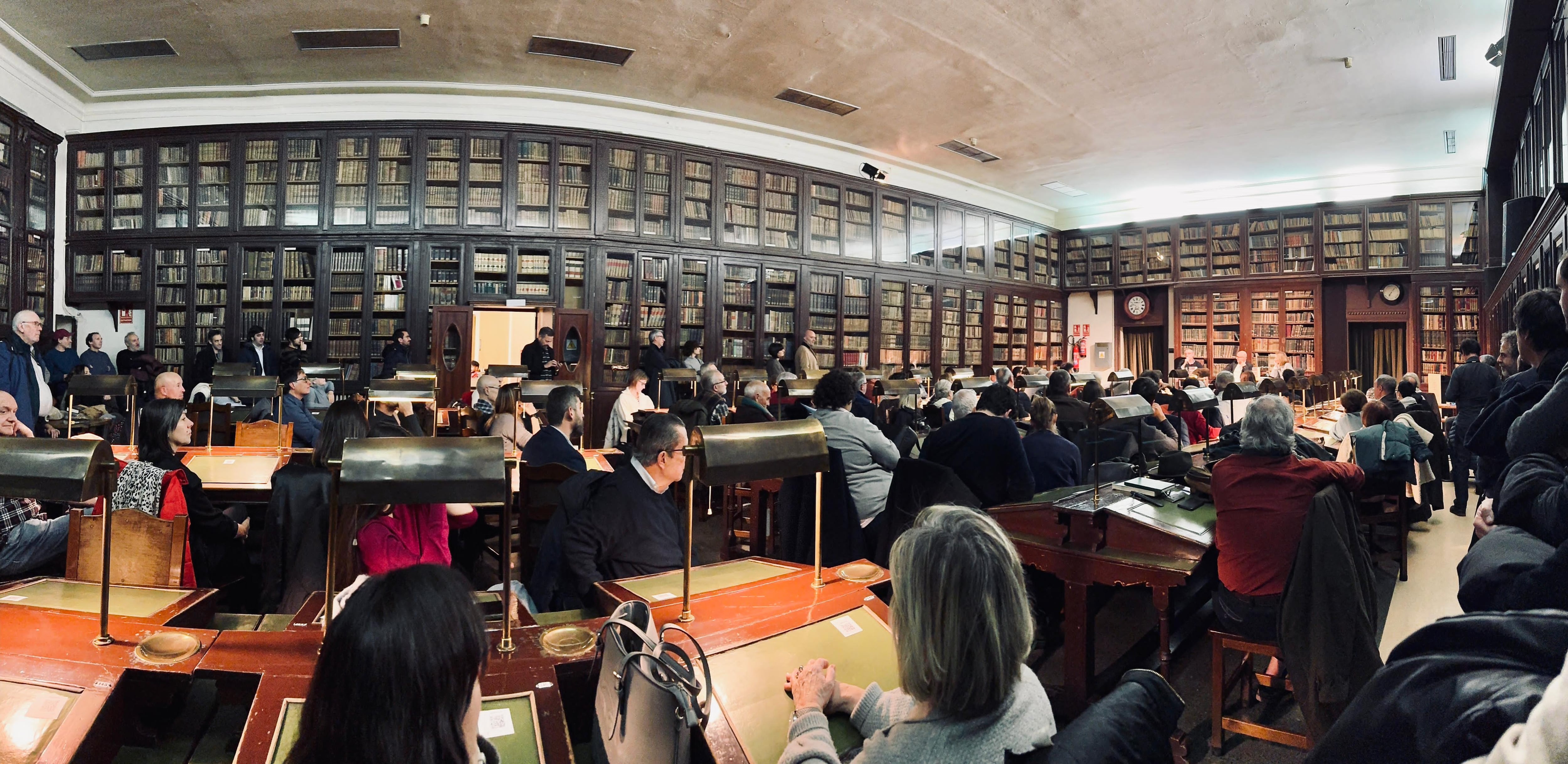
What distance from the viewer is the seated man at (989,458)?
3.42 metres

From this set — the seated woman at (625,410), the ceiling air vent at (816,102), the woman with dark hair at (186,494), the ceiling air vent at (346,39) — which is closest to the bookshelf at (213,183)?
the ceiling air vent at (346,39)

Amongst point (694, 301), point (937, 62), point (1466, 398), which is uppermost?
point (937, 62)

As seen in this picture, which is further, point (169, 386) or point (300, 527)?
point (169, 386)

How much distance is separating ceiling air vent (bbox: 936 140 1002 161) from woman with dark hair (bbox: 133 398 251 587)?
9.21 meters

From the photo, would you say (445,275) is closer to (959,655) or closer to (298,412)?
(298,412)

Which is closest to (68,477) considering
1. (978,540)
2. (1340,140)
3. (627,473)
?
(627,473)

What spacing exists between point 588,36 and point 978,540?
7.19m

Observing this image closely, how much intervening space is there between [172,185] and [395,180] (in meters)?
2.51

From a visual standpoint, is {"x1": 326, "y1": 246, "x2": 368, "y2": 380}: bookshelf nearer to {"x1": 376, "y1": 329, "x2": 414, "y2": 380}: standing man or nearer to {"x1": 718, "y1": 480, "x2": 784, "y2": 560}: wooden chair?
{"x1": 376, "y1": 329, "x2": 414, "y2": 380}: standing man

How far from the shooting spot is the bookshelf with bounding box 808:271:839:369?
10.4 meters

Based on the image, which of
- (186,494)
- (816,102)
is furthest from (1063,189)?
(186,494)

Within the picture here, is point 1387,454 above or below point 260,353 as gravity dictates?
below

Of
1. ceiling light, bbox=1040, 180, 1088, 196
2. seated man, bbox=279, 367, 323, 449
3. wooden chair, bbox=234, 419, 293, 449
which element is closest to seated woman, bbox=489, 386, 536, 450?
seated man, bbox=279, 367, 323, 449

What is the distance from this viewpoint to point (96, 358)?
7898 millimetres
